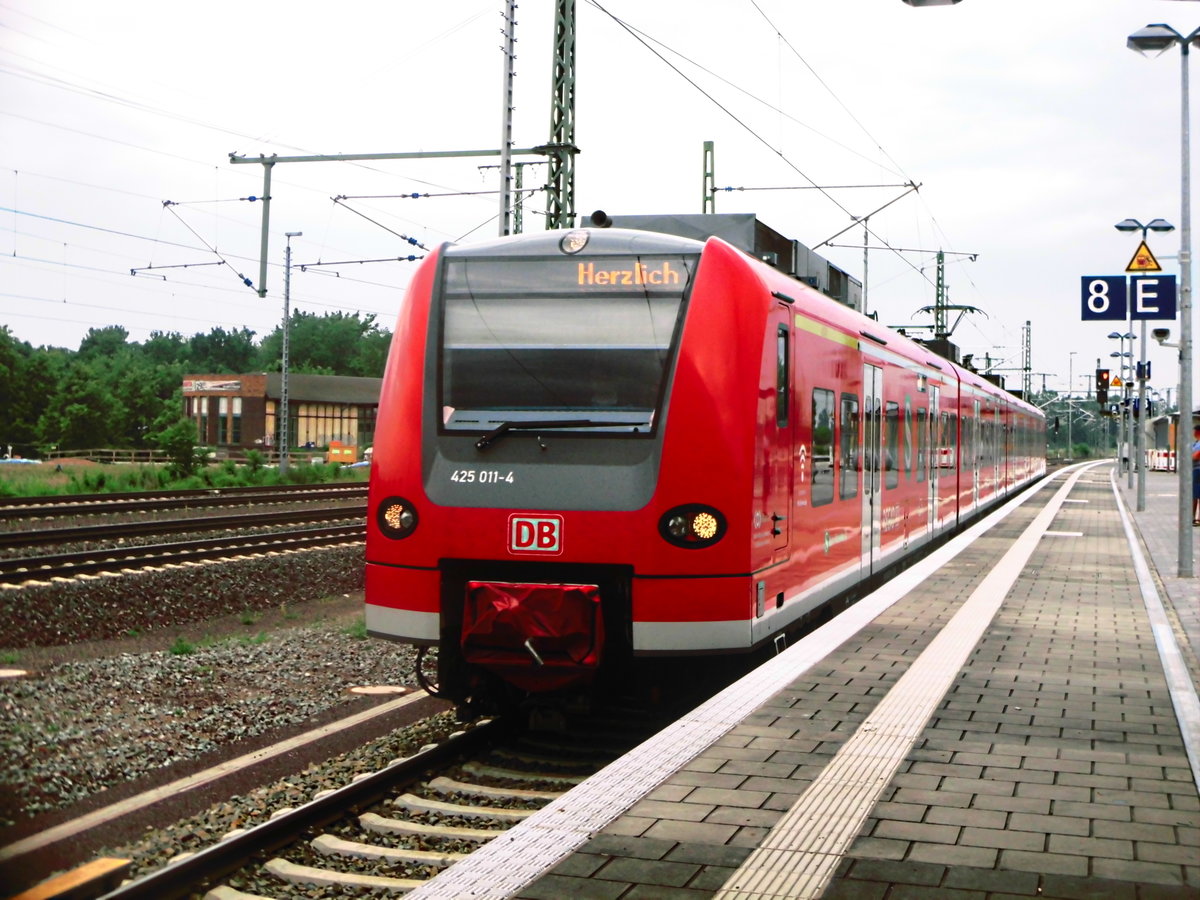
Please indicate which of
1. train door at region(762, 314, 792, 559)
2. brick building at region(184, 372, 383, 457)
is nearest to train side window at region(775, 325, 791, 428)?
train door at region(762, 314, 792, 559)

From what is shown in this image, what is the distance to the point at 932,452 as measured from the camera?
16703 millimetres

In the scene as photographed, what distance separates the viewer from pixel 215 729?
27.2 ft

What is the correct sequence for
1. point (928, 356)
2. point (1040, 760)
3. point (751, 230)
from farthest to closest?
point (928, 356) < point (751, 230) < point (1040, 760)

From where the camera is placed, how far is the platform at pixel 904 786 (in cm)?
414

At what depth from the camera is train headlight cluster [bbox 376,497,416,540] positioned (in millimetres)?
7254

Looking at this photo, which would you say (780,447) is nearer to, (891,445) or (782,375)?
(782,375)

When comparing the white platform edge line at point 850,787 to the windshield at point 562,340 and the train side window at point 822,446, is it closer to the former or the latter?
the train side window at point 822,446

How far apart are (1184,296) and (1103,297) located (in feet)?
3.25

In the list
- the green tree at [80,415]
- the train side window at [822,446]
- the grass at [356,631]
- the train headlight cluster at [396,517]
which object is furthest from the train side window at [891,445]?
the green tree at [80,415]

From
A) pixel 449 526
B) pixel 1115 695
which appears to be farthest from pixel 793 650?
pixel 449 526

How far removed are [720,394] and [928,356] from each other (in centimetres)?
1095

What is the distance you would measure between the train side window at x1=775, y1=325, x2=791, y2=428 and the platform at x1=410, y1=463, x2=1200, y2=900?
4.95 ft

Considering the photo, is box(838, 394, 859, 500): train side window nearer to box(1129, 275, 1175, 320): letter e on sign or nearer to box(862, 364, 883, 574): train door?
box(862, 364, 883, 574): train door

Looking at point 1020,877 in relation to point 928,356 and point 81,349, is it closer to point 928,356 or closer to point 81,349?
point 928,356
